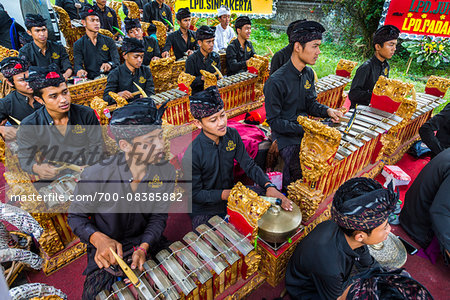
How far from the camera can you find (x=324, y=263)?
6.02 feet

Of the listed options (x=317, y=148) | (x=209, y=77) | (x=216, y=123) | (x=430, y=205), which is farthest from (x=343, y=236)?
(x=209, y=77)

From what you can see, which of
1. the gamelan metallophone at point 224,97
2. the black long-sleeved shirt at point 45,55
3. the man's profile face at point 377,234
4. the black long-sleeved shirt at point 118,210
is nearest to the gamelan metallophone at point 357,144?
the man's profile face at point 377,234

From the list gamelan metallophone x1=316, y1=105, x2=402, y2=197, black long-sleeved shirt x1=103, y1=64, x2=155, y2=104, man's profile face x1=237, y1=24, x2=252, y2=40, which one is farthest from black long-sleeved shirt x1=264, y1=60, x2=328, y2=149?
man's profile face x1=237, y1=24, x2=252, y2=40

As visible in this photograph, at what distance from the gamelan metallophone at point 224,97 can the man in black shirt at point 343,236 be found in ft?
9.68

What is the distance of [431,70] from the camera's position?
8.77 m

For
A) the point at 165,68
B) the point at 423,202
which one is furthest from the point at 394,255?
the point at 165,68

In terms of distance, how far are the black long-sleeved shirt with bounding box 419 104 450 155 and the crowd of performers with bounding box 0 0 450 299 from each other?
13mm

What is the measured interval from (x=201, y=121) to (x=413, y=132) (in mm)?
3877

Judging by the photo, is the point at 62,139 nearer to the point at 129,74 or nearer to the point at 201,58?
the point at 129,74

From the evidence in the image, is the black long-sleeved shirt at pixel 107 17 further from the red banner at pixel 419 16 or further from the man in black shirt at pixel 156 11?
the red banner at pixel 419 16

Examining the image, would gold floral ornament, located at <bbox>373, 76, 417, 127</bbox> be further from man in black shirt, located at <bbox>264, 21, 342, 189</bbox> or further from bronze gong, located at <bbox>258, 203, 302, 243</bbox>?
bronze gong, located at <bbox>258, 203, 302, 243</bbox>

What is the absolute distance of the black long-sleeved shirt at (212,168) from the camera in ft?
8.16

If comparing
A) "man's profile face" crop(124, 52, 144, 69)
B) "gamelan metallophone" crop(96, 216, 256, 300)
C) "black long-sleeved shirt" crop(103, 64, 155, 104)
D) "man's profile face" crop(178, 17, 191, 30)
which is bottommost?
"gamelan metallophone" crop(96, 216, 256, 300)

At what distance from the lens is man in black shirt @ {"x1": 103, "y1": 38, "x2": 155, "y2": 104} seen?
404cm
